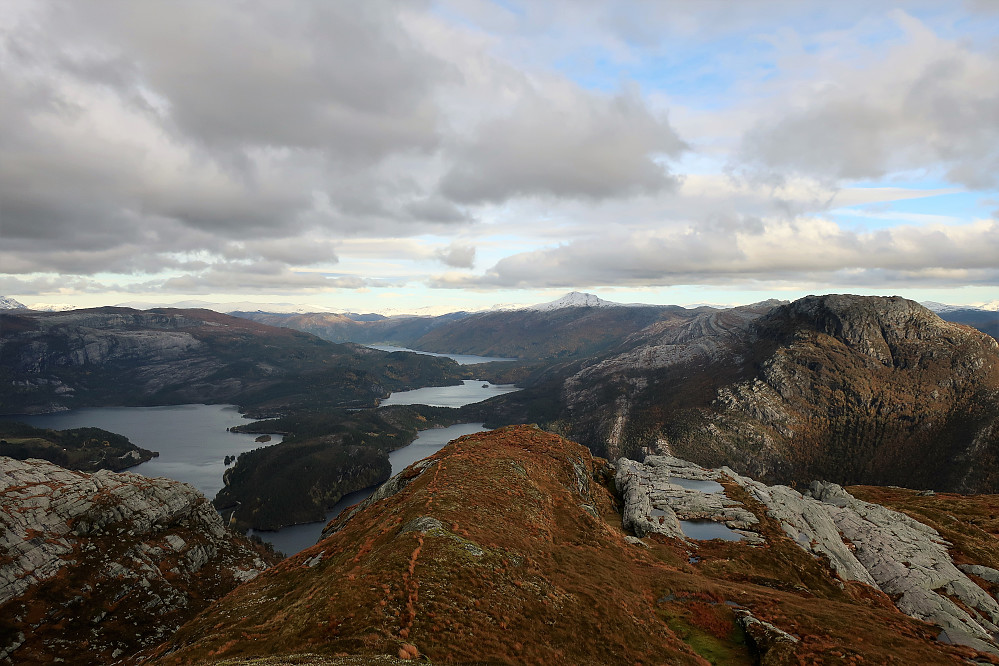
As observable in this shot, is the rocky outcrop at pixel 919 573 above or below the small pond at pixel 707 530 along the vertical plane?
below

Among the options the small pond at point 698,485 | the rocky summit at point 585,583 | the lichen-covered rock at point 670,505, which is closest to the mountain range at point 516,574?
the rocky summit at point 585,583

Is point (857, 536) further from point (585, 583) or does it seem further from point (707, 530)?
point (585, 583)

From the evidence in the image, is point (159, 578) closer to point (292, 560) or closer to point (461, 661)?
point (292, 560)

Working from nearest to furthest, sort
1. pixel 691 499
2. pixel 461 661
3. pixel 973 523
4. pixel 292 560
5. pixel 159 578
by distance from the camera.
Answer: pixel 461 661, pixel 292 560, pixel 159 578, pixel 691 499, pixel 973 523

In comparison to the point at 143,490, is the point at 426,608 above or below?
above

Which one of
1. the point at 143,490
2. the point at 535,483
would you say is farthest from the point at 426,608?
the point at 143,490

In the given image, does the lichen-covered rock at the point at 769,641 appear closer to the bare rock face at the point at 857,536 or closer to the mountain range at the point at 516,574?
the mountain range at the point at 516,574
